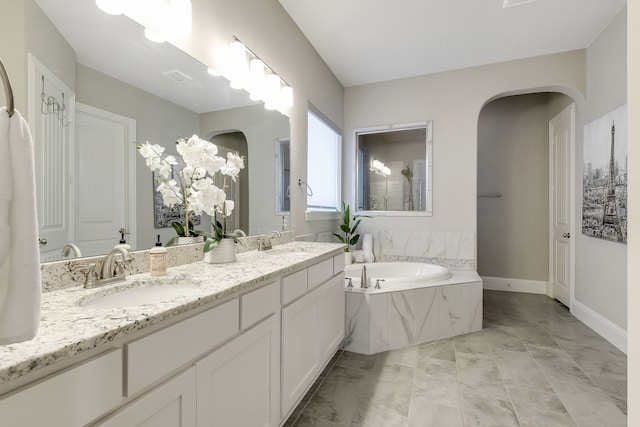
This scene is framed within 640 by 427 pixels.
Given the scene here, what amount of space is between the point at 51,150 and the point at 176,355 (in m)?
0.77

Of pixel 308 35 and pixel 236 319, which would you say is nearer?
pixel 236 319

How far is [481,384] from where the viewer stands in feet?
6.25

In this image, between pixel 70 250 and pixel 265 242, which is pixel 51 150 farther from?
pixel 265 242

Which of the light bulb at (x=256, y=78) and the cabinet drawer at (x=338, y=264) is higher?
the light bulb at (x=256, y=78)

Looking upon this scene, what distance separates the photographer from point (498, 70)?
319 centimetres

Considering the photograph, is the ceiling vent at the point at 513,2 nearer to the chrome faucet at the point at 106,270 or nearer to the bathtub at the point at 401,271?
the bathtub at the point at 401,271

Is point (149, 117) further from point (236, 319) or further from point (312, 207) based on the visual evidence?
point (312, 207)

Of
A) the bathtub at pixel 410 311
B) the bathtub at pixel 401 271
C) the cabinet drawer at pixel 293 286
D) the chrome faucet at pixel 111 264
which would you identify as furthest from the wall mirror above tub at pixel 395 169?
the chrome faucet at pixel 111 264

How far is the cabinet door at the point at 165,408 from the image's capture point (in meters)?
0.68

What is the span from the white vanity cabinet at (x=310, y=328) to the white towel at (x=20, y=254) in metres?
0.96

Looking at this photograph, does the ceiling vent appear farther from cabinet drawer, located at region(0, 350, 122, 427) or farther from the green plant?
cabinet drawer, located at region(0, 350, 122, 427)

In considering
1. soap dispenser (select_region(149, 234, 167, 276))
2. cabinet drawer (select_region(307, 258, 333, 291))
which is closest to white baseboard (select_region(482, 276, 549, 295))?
cabinet drawer (select_region(307, 258, 333, 291))

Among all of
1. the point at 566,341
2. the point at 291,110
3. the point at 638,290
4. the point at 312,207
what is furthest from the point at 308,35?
the point at 566,341

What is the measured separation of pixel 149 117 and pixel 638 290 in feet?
5.54
